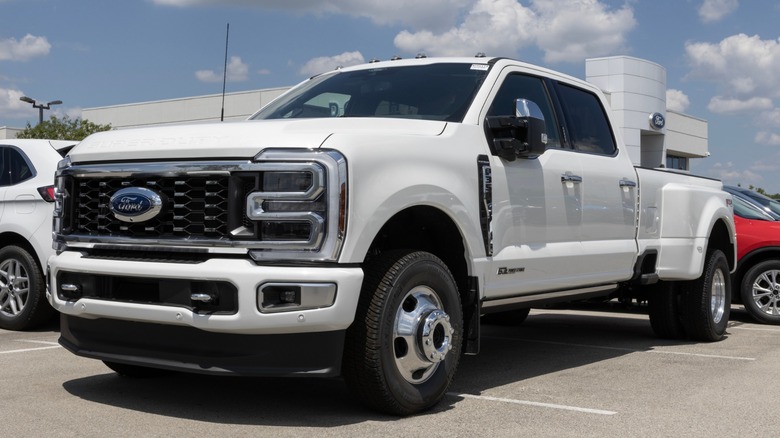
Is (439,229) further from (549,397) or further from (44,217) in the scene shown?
(44,217)

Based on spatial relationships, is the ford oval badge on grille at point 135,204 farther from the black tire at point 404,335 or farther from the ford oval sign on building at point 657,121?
the ford oval sign on building at point 657,121

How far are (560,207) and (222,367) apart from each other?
8.81 ft

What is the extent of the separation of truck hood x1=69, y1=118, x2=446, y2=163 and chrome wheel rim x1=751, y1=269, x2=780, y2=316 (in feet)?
21.8

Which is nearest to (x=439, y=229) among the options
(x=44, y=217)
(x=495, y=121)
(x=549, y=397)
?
(x=495, y=121)

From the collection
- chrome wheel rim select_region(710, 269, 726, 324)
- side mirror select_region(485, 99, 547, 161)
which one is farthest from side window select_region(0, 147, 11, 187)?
chrome wheel rim select_region(710, 269, 726, 324)

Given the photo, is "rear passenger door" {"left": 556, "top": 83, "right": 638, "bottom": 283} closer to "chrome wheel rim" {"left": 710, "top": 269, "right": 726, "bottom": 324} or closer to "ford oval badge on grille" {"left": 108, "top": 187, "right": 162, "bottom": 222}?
"chrome wheel rim" {"left": 710, "top": 269, "right": 726, "bottom": 324}

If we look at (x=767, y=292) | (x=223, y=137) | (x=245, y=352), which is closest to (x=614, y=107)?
(x=767, y=292)

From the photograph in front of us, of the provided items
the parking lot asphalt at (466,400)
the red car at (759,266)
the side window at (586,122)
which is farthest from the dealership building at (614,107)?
the parking lot asphalt at (466,400)

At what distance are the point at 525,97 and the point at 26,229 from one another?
458 centimetres

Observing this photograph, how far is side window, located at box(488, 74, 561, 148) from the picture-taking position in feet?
20.0

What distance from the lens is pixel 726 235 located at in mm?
9023

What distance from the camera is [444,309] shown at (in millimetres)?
5145

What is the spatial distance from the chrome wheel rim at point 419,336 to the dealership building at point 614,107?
32.8 m

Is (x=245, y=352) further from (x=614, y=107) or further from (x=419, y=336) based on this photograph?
(x=614, y=107)
